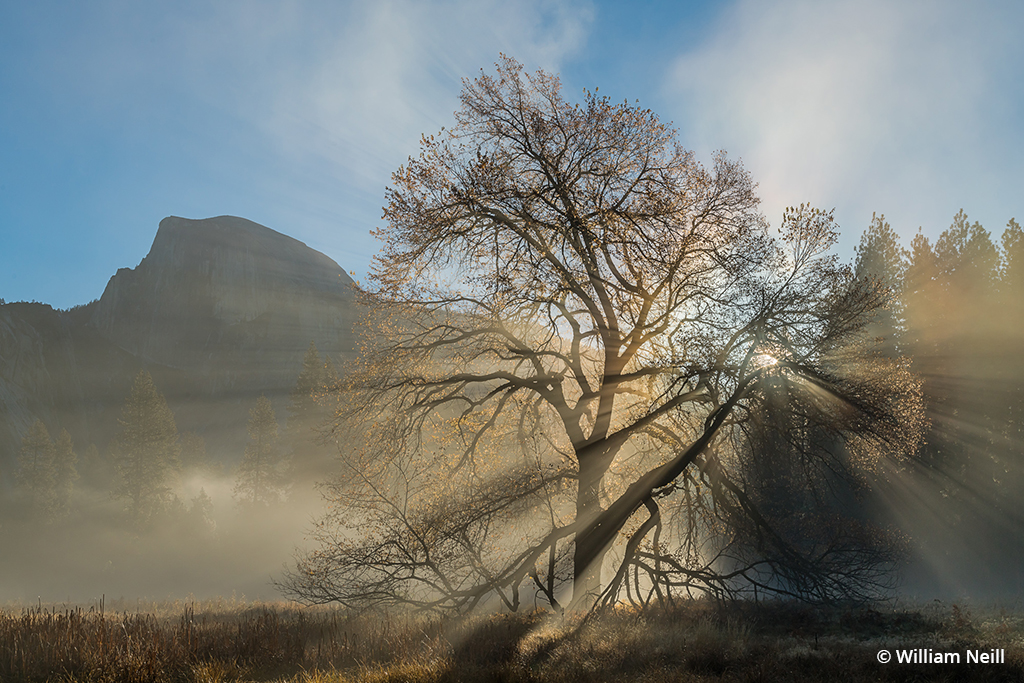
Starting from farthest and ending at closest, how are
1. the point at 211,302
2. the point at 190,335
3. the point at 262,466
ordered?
1. the point at 211,302
2. the point at 190,335
3. the point at 262,466

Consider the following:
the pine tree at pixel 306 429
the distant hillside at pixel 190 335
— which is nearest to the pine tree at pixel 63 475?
the pine tree at pixel 306 429

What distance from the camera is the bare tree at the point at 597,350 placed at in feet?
30.7

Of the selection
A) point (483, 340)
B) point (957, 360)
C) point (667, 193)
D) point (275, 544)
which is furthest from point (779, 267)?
point (275, 544)

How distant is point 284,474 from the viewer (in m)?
41.6

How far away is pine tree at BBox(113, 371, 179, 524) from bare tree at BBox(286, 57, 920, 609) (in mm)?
36538

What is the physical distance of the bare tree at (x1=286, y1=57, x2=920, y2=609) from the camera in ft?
30.7

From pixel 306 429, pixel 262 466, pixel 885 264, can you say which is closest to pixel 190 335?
pixel 262 466

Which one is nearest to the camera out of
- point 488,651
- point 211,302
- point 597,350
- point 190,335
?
point 488,651

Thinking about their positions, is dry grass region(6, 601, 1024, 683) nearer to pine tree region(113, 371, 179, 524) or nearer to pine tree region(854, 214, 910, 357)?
pine tree region(854, 214, 910, 357)

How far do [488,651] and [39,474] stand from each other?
48.6m

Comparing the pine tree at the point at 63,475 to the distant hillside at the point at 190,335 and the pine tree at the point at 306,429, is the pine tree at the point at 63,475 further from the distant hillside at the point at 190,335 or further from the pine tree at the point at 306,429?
the distant hillside at the point at 190,335

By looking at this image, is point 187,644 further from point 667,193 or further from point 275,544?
point 275,544

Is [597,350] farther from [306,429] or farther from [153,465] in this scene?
[153,465]

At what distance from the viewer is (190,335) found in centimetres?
13225
